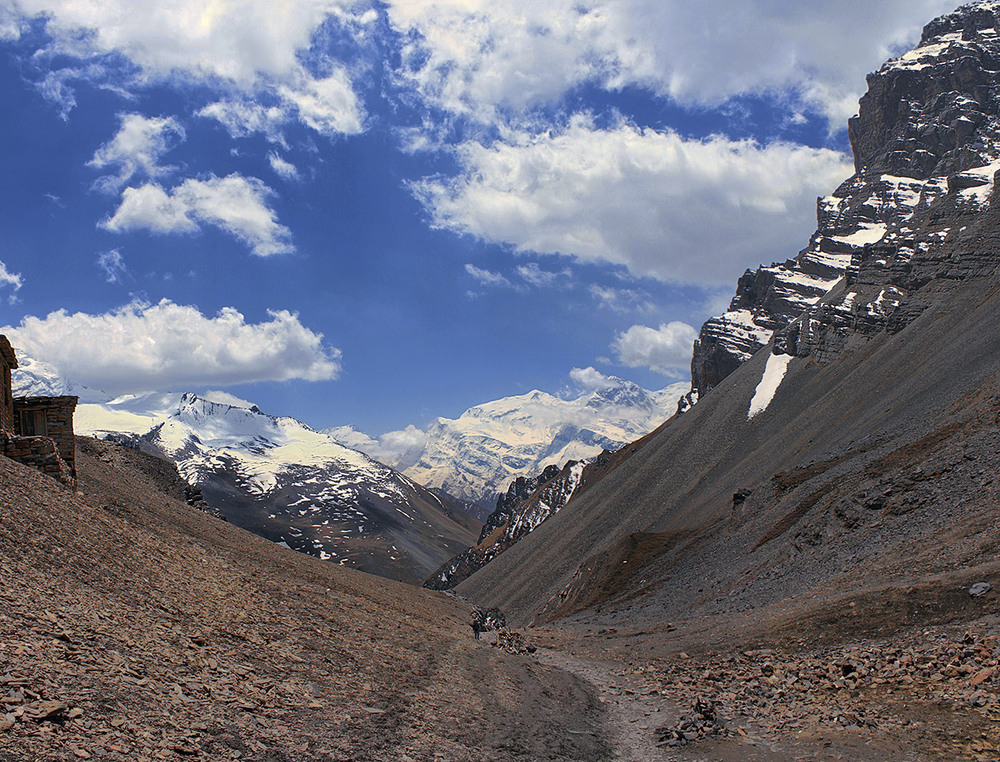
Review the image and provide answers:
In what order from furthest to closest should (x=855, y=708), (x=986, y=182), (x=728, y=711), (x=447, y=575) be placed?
(x=447, y=575)
(x=986, y=182)
(x=728, y=711)
(x=855, y=708)

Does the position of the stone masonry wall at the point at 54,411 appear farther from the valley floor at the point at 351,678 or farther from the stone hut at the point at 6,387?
the valley floor at the point at 351,678

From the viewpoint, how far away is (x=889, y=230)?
147875mm

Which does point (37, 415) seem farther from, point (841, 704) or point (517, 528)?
point (517, 528)

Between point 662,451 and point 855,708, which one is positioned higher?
point 662,451

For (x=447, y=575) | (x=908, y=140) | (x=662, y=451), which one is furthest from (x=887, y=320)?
(x=908, y=140)

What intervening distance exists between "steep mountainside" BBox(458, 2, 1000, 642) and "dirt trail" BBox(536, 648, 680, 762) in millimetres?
5560

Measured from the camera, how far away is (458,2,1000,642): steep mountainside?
1216 inches

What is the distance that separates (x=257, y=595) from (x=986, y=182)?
157 metres

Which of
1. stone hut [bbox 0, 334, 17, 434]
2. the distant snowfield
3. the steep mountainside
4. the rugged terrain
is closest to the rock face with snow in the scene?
the rugged terrain

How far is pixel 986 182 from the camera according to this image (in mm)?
132250

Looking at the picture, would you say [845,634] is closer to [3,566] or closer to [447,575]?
[3,566]

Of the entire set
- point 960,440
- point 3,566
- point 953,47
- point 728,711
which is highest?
point 953,47

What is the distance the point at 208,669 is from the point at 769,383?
336ft

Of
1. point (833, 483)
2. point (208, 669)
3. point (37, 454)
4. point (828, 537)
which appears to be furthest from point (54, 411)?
point (833, 483)
